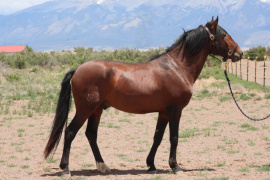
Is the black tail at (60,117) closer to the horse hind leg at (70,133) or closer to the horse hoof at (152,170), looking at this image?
the horse hind leg at (70,133)

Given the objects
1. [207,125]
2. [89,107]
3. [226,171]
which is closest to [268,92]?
[207,125]

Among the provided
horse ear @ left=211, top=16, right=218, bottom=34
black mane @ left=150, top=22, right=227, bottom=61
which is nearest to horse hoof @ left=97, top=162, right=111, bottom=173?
black mane @ left=150, top=22, right=227, bottom=61

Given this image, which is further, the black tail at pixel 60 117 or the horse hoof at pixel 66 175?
the black tail at pixel 60 117

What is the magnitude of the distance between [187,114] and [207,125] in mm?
2140

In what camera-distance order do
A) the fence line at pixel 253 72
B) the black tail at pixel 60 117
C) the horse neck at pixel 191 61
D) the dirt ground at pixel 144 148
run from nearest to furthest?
the black tail at pixel 60 117, the dirt ground at pixel 144 148, the horse neck at pixel 191 61, the fence line at pixel 253 72

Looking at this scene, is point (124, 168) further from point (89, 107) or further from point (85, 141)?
point (85, 141)

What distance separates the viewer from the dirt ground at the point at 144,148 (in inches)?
244

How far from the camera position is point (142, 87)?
5.95m

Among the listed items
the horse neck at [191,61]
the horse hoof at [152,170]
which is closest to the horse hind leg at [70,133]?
the horse hoof at [152,170]

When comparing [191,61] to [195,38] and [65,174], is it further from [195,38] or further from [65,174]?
[65,174]

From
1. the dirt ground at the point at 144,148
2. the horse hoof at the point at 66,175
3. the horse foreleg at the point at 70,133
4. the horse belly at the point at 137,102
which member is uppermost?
the horse belly at the point at 137,102

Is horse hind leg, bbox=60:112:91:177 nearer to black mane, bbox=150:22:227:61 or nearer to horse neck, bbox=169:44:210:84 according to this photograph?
horse neck, bbox=169:44:210:84

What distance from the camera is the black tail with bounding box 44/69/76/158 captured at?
607 cm

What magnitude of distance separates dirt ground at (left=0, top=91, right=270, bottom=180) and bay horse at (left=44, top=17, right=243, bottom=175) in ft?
1.71
